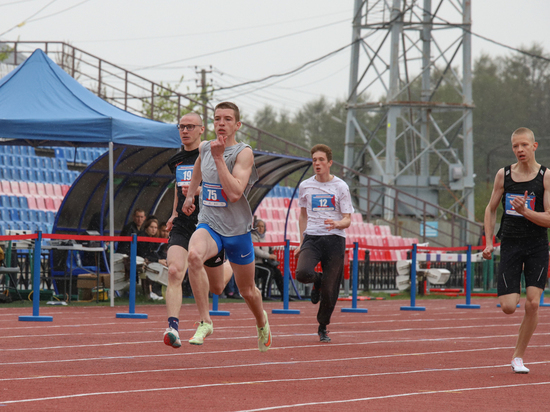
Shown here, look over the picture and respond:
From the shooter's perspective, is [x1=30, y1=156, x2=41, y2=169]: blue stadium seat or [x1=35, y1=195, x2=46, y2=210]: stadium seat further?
[x1=30, y1=156, x2=41, y2=169]: blue stadium seat

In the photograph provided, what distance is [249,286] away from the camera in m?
7.19

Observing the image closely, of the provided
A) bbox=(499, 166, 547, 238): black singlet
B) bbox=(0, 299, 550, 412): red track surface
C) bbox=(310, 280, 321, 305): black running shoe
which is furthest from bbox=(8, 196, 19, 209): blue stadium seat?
bbox=(499, 166, 547, 238): black singlet

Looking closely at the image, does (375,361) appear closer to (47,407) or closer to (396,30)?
(47,407)

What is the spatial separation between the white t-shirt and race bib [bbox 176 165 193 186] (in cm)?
172

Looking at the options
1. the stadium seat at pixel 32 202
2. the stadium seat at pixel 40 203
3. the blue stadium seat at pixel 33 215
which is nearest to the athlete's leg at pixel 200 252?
the blue stadium seat at pixel 33 215

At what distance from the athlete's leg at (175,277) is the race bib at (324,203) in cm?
210

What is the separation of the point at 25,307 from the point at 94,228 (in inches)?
152

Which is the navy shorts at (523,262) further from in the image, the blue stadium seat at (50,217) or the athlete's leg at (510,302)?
the blue stadium seat at (50,217)

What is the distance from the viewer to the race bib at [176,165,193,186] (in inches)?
324

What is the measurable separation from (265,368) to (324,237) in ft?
8.97

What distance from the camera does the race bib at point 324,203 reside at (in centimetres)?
944

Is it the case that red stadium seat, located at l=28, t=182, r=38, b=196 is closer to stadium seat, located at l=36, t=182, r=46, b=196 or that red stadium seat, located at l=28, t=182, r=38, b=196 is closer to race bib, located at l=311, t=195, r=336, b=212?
stadium seat, located at l=36, t=182, r=46, b=196

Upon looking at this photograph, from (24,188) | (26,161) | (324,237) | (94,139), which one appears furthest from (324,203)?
(26,161)

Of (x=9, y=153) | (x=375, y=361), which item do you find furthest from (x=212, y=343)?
(x=9, y=153)
